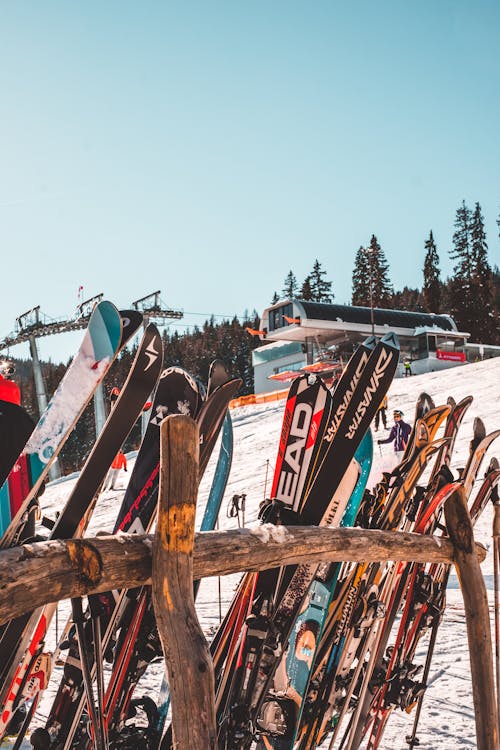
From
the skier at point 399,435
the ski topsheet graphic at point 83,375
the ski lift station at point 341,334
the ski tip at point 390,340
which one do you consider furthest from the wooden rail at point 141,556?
the ski lift station at point 341,334

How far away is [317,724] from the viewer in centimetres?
298

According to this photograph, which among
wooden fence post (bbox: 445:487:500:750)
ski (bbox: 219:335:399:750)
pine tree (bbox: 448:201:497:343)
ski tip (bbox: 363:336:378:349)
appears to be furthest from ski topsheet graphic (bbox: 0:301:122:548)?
pine tree (bbox: 448:201:497:343)

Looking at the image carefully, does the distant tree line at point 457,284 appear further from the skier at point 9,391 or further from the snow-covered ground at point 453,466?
the skier at point 9,391

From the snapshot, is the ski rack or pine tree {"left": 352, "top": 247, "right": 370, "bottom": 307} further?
pine tree {"left": 352, "top": 247, "right": 370, "bottom": 307}

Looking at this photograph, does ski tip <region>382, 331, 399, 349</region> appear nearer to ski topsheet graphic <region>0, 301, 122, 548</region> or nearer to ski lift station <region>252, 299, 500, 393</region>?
ski topsheet graphic <region>0, 301, 122, 548</region>

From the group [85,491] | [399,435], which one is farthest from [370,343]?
[399,435]

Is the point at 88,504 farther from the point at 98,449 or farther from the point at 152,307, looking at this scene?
the point at 152,307

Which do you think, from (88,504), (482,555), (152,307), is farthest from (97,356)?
(152,307)

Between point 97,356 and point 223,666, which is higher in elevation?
point 97,356

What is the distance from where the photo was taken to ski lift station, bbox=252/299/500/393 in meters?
36.3

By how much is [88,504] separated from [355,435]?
1.21m

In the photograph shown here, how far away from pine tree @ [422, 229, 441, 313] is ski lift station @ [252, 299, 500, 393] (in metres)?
9.42

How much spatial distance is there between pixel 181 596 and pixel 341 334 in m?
37.3

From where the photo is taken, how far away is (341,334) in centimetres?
3859
